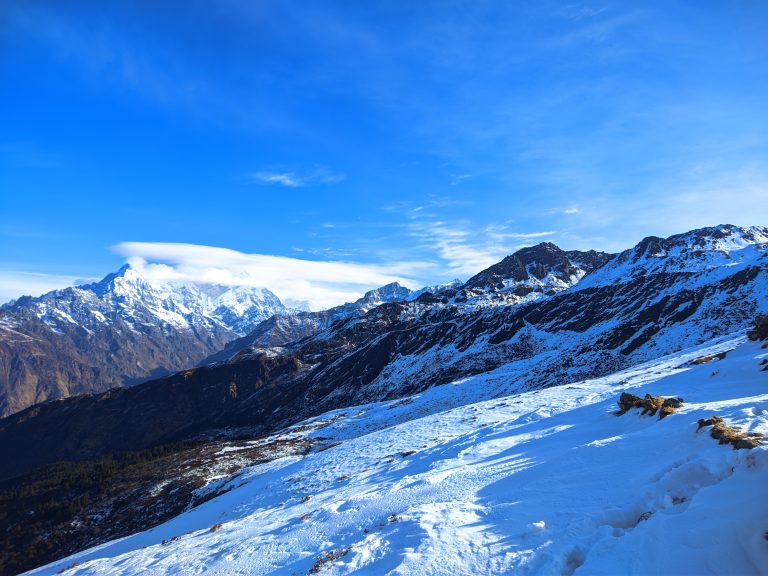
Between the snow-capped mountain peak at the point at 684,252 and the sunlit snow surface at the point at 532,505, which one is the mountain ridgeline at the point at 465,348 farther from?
the sunlit snow surface at the point at 532,505

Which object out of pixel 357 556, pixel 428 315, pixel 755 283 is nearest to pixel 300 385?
pixel 428 315

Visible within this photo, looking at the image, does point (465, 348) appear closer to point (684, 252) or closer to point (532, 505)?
point (684, 252)

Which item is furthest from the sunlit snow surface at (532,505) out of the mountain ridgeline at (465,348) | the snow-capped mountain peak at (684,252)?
the snow-capped mountain peak at (684,252)

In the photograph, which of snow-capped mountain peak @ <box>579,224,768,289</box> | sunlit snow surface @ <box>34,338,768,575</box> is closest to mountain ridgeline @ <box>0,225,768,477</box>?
snow-capped mountain peak @ <box>579,224,768,289</box>

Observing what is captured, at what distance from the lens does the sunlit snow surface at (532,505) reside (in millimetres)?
8047

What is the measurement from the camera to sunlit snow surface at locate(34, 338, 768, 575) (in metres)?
8.05

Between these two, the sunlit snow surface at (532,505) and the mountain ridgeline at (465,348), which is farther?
the mountain ridgeline at (465,348)

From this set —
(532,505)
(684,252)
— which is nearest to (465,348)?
(684,252)

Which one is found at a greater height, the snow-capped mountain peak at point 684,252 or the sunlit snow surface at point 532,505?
the snow-capped mountain peak at point 684,252

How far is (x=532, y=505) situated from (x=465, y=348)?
99.4 metres

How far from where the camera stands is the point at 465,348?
108812 millimetres

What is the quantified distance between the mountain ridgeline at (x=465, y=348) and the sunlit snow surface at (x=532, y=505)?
45.2m

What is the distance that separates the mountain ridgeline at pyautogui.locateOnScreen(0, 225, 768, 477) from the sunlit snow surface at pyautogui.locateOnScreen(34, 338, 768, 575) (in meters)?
45.2

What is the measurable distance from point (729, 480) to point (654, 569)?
300cm
